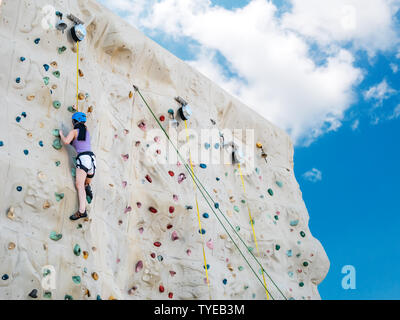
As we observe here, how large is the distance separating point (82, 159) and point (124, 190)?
648 millimetres

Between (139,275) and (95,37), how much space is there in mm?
1957

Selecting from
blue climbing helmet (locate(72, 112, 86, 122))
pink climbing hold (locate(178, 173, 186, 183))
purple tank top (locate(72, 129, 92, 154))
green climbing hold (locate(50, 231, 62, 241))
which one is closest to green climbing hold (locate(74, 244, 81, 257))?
green climbing hold (locate(50, 231, 62, 241))

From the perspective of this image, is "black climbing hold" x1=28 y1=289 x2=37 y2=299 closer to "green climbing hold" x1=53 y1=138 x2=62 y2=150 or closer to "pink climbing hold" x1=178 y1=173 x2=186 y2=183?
"green climbing hold" x1=53 y1=138 x2=62 y2=150

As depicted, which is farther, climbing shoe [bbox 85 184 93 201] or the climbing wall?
climbing shoe [bbox 85 184 93 201]

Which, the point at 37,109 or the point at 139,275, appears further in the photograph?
the point at 139,275

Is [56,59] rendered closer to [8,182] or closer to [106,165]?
[106,165]

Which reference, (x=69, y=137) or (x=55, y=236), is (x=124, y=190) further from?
(x=55, y=236)

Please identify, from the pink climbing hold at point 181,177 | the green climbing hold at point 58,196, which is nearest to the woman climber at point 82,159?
the green climbing hold at point 58,196

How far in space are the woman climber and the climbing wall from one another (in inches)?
2.8

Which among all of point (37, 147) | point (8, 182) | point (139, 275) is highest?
point (37, 147)

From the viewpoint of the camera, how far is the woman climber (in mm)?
3084

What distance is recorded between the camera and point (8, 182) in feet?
9.39
